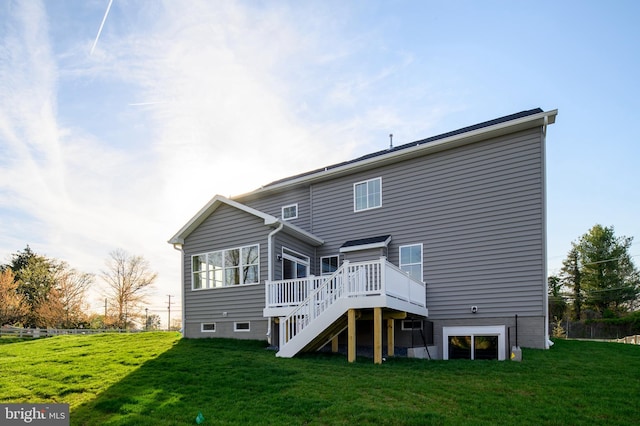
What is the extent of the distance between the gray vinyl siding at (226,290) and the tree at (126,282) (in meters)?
26.7

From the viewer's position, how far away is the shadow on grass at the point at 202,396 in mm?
6547

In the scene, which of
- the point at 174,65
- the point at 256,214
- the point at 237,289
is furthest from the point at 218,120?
the point at 237,289

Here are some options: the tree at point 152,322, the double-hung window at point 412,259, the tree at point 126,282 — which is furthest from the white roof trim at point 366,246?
the tree at point 152,322

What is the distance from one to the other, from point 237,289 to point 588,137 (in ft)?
42.0

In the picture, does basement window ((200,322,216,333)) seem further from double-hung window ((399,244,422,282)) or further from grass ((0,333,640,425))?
double-hung window ((399,244,422,282))

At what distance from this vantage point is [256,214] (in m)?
14.6

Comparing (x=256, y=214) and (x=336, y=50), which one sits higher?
(x=336, y=50)

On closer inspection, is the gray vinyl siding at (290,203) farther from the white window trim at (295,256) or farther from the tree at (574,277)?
the tree at (574,277)

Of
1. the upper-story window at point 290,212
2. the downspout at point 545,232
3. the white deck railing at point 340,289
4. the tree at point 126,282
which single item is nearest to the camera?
the white deck railing at point 340,289

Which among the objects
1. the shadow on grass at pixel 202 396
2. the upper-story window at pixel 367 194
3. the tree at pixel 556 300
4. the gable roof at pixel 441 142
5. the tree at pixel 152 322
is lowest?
the tree at pixel 152 322

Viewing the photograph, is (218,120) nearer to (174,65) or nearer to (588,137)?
(174,65)

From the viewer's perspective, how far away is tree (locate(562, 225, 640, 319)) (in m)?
37.8

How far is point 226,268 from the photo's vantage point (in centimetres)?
1563

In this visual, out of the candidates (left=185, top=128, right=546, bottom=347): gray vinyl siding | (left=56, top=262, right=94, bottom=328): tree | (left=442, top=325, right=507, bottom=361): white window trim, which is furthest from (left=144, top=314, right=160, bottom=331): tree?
(left=442, top=325, right=507, bottom=361): white window trim
